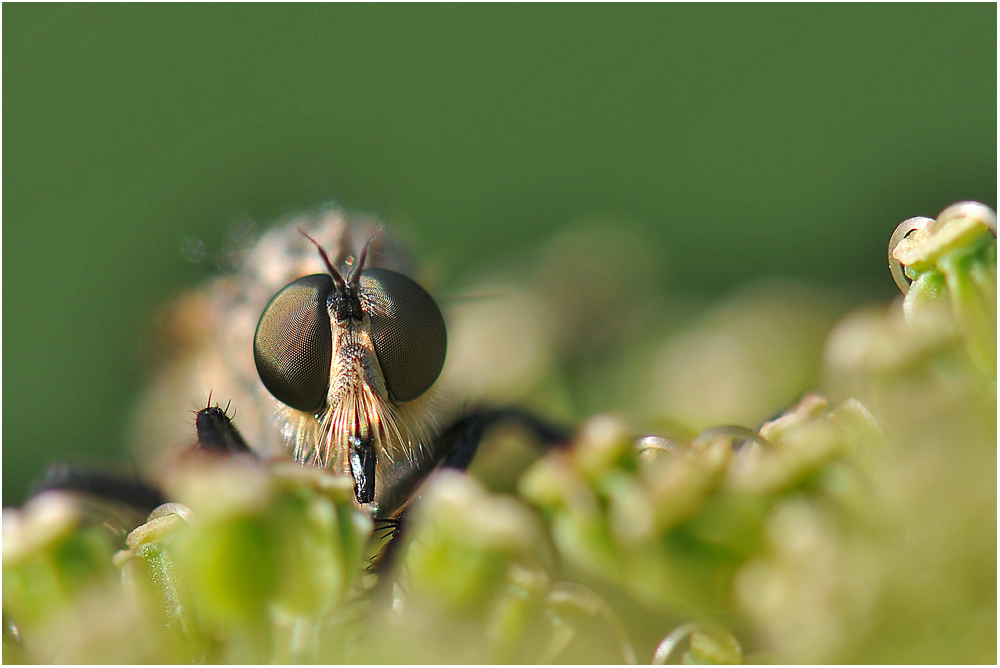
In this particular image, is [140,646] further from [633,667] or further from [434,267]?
[434,267]

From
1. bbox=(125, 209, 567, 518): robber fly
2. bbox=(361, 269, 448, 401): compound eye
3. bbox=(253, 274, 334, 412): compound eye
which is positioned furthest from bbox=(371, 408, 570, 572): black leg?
bbox=(253, 274, 334, 412): compound eye

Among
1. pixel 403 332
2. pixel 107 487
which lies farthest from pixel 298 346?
pixel 107 487

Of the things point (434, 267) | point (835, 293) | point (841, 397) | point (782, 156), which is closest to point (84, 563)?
point (841, 397)

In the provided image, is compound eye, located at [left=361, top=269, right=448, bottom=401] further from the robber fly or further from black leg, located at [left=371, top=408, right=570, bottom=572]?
black leg, located at [left=371, top=408, right=570, bottom=572]

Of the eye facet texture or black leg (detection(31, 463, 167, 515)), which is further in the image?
black leg (detection(31, 463, 167, 515))

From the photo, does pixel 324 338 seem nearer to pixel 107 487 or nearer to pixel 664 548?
pixel 107 487
